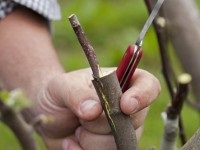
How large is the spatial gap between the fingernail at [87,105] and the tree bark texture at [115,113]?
160mm

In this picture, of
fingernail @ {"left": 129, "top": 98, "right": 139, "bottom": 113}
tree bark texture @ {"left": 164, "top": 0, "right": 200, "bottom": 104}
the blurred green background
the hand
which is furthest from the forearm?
the blurred green background

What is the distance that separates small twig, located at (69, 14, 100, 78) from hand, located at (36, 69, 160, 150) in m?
0.07

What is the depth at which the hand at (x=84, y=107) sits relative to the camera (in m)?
1.01

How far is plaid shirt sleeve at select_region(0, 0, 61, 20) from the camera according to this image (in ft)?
5.11

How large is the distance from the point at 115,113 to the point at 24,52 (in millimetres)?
809

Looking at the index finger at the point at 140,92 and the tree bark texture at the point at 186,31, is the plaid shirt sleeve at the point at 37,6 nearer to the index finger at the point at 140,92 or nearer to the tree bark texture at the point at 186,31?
the tree bark texture at the point at 186,31

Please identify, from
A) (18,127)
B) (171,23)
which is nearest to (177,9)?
(171,23)

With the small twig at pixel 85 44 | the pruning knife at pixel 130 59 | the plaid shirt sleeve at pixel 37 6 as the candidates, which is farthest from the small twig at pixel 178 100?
the plaid shirt sleeve at pixel 37 6

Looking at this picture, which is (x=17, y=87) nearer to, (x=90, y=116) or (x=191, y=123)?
(x=90, y=116)

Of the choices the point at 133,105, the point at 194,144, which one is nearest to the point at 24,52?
the point at 133,105

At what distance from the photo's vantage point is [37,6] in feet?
5.14

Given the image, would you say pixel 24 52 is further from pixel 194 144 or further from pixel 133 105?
pixel 194 144

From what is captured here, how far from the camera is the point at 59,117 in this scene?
1336 millimetres

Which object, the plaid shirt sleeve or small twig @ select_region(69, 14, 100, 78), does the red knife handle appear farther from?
the plaid shirt sleeve
